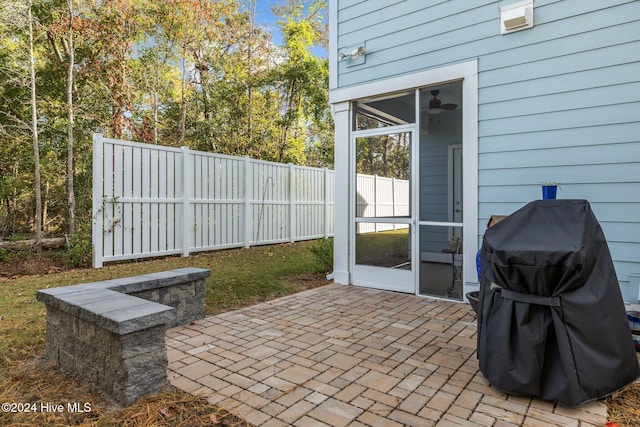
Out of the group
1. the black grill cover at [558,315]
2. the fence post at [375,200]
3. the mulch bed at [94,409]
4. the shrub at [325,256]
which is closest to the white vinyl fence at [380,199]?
the fence post at [375,200]

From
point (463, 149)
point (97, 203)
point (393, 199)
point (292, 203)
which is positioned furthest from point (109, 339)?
point (292, 203)

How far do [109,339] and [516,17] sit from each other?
4.20 metres

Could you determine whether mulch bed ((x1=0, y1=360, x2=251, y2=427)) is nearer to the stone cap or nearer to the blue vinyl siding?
the stone cap

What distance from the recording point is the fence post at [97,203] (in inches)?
220

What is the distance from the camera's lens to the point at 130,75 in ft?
28.8

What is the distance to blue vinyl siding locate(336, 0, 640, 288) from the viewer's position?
10.0ft

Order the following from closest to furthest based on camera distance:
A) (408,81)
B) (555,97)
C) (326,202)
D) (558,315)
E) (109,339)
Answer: (558,315) → (109,339) → (555,97) → (408,81) → (326,202)

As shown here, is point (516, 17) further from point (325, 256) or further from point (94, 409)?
point (94, 409)

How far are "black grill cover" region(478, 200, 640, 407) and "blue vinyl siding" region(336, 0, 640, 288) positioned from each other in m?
1.45

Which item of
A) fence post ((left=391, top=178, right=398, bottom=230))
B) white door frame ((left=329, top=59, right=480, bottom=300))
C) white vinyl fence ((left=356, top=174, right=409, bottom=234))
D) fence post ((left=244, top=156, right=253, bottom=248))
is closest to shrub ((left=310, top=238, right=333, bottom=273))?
white door frame ((left=329, top=59, right=480, bottom=300))

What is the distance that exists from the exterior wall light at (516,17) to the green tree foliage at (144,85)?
23.3 feet

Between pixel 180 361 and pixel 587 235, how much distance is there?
2.57 metres

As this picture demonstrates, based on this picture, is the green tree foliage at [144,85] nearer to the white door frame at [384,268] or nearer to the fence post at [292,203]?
the fence post at [292,203]

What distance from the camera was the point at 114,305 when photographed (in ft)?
7.17
